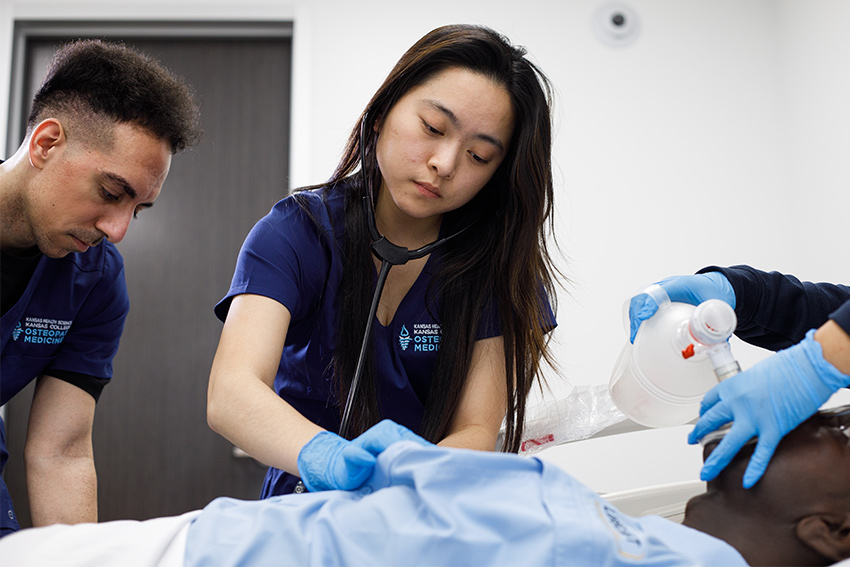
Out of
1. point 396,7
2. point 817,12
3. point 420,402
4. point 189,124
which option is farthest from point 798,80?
point 189,124

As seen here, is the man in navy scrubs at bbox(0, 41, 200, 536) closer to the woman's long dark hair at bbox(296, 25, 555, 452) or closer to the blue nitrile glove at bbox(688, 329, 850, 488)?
the woman's long dark hair at bbox(296, 25, 555, 452)

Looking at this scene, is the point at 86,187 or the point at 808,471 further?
the point at 86,187

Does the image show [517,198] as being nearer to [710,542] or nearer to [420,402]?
[420,402]

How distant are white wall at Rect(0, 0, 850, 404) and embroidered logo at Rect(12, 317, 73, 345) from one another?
110 centimetres

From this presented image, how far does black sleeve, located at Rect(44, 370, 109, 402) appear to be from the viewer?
4.42ft

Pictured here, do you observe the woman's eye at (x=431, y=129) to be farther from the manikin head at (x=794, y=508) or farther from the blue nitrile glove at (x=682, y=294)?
the manikin head at (x=794, y=508)

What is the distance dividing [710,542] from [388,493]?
1.20ft

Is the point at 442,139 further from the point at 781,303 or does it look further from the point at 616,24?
the point at 616,24

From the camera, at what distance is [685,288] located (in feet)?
3.71

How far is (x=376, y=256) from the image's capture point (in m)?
1.17

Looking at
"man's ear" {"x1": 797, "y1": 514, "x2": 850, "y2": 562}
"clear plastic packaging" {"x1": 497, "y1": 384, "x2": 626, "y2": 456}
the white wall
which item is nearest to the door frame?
the white wall

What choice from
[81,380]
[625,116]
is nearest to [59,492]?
[81,380]

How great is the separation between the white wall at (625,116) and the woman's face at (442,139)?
1.21 m

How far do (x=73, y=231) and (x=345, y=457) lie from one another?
0.72 m
